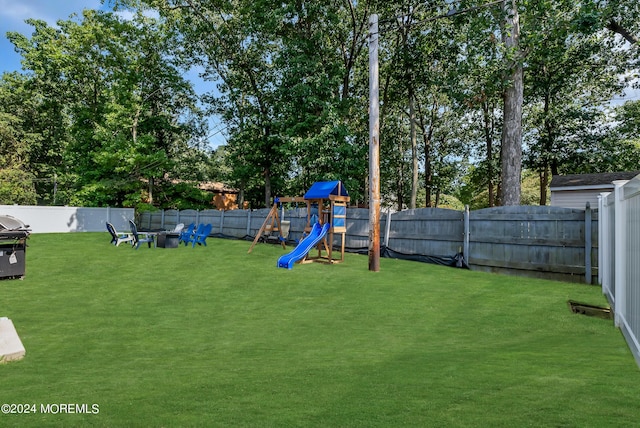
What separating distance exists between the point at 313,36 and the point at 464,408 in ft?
70.6

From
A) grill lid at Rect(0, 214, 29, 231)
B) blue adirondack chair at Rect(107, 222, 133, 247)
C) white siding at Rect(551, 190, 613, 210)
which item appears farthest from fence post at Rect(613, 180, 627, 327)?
blue adirondack chair at Rect(107, 222, 133, 247)

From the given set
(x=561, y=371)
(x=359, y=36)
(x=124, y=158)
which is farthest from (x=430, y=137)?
(x=561, y=371)

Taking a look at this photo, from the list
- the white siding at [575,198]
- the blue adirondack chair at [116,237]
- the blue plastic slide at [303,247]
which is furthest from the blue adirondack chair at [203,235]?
the white siding at [575,198]

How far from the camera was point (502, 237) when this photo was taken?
33.8 feet

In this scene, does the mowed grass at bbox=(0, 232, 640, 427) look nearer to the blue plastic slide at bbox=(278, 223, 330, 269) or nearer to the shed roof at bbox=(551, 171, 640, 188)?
the blue plastic slide at bbox=(278, 223, 330, 269)

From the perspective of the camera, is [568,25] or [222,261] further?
[222,261]

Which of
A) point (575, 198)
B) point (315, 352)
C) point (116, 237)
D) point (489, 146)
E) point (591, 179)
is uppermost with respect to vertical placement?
point (489, 146)

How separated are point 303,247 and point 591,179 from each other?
13378 millimetres

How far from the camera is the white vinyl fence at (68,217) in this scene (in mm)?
23297

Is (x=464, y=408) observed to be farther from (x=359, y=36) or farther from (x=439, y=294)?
(x=359, y=36)

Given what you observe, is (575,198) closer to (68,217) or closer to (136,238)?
(136,238)

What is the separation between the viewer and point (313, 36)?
21.0m

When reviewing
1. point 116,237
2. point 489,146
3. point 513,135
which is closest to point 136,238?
point 116,237

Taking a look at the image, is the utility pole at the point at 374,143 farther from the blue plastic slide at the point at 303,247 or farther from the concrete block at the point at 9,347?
the concrete block at the point at 9,347
